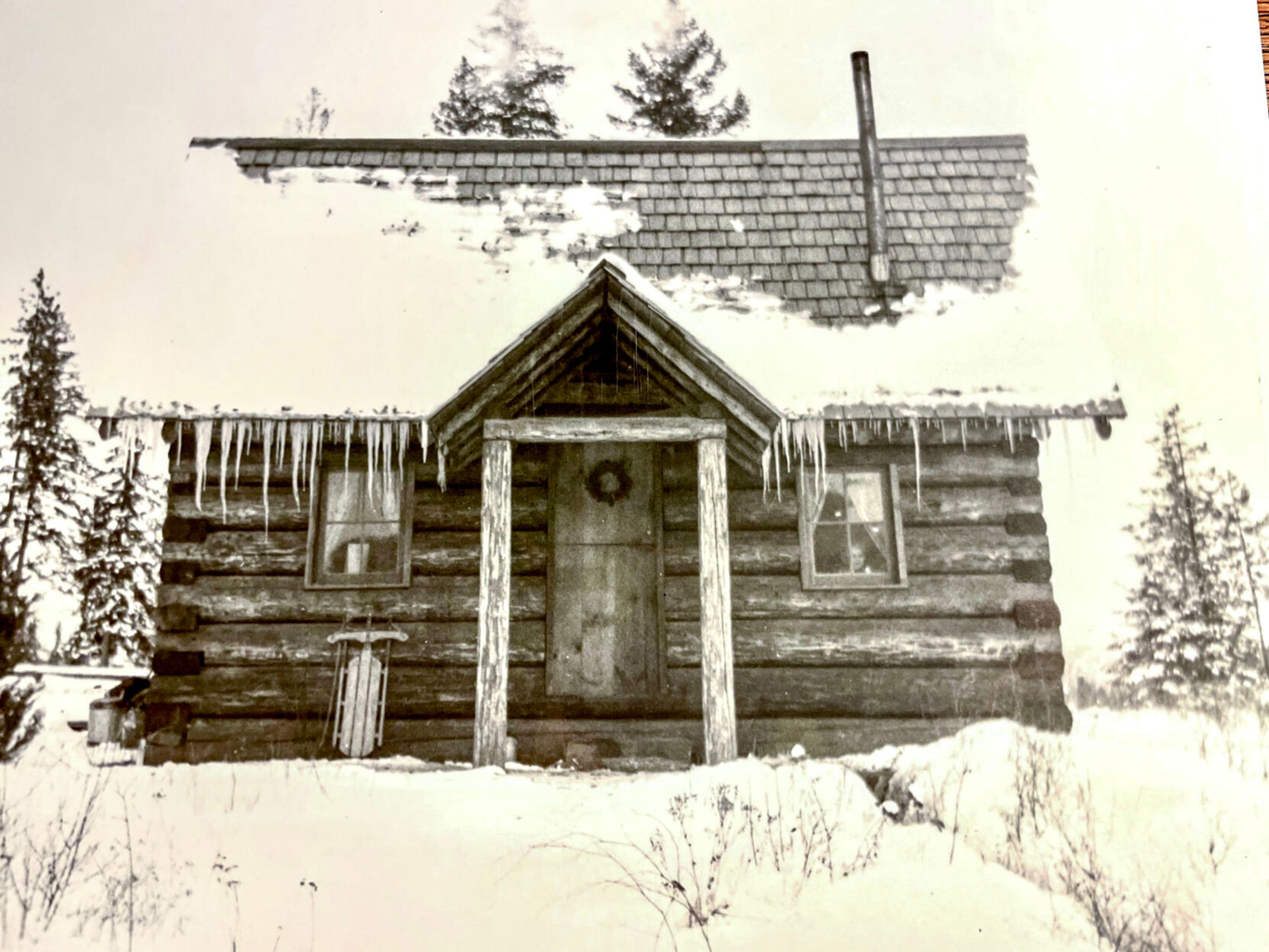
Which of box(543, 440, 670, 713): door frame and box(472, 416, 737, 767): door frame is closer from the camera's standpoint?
box(472, 416, 737, 767): door frame

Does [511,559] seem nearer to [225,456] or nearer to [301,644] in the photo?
[301,644]

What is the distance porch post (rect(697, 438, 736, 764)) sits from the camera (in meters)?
3.62

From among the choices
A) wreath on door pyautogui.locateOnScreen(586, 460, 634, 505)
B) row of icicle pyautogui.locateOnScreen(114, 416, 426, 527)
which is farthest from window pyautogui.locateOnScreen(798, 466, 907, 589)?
row of icicle pyautogui.locateOnScreen(114, 416, 426, 527)

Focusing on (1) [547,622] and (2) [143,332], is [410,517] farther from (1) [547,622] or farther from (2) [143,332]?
(2) [143,332]

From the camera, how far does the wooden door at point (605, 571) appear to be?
4262mm

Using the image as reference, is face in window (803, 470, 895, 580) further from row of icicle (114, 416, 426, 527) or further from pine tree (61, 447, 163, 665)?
pine tree (61, 447, 163, 665)

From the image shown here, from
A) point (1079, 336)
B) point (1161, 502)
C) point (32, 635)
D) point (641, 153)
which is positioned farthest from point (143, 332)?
point (1161, 502)

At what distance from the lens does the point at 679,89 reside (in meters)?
3.82

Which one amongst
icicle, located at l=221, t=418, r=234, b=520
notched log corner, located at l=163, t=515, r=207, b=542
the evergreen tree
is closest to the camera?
the evergreen tree

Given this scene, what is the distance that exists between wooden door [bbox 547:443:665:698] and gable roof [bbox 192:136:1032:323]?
1.06 metres

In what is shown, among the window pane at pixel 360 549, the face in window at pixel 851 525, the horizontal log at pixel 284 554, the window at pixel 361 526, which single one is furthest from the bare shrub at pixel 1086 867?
the window pane at pixel 360 549

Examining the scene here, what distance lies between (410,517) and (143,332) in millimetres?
1420

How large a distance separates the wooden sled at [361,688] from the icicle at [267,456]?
707mm

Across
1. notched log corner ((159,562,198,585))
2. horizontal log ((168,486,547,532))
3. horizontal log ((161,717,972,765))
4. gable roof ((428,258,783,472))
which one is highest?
gable roof ((428,258,783,472))
